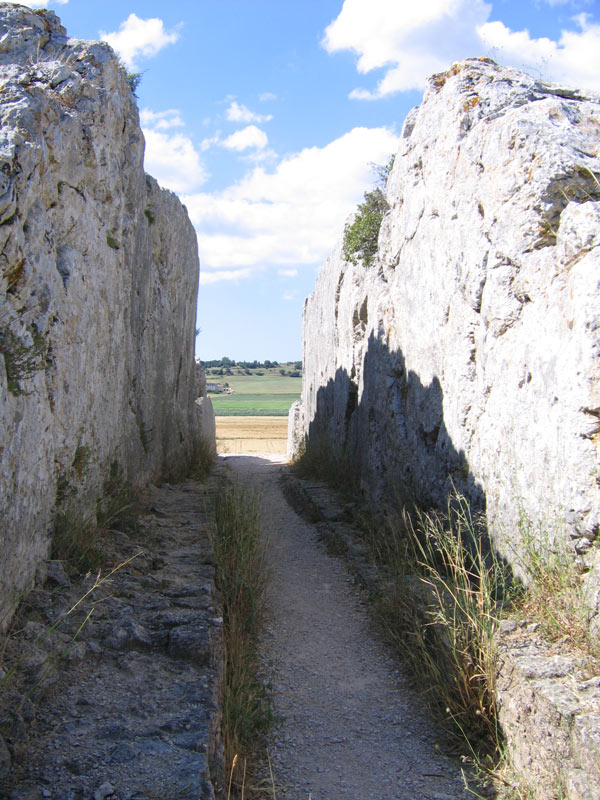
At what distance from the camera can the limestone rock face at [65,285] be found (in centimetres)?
381

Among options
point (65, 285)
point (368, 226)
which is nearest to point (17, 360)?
point (65, 285)

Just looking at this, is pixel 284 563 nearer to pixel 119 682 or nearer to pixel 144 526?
pixel 144 526

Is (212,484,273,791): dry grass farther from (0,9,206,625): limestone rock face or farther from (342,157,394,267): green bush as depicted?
(342,157,394,267): green bush

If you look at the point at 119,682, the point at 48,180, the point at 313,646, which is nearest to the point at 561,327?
the point at 313,646

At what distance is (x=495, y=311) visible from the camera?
5113 millimetres

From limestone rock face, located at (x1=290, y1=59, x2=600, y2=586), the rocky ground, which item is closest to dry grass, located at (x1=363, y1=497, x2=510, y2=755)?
limestone rock face, located at (x1=290, y1=59, x2=600, y2=586)

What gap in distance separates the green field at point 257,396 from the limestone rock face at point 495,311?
118ft

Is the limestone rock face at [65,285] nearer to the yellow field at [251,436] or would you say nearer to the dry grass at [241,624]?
the dry grass at [241,624]

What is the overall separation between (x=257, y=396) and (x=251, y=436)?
43403 mm

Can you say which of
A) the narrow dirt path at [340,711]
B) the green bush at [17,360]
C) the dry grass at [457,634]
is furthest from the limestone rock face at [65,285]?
the dry grass at [457,634]

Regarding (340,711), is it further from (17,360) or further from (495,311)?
(495,311)

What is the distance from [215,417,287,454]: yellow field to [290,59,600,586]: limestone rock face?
14.9 m

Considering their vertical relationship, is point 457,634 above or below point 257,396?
below

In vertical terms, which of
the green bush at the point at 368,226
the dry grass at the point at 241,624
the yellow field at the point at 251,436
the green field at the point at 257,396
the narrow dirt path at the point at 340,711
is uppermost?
the green bush at the point at 368,226
